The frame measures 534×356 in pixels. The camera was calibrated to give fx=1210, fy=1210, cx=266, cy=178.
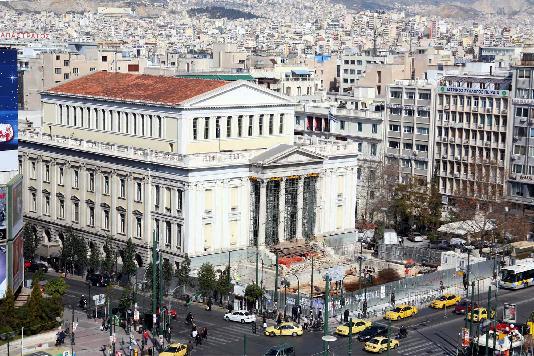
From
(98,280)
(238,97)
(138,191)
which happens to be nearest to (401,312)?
(98,280)

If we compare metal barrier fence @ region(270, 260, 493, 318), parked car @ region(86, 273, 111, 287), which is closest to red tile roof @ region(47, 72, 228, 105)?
parked car @ region(86, 273, 111, 287)

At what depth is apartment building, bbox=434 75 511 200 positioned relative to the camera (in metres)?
113

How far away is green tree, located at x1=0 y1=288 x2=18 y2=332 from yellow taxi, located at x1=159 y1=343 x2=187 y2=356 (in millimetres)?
9258

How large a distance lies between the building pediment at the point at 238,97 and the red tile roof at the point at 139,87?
27.4 inches

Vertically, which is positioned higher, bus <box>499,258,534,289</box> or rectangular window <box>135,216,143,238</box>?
rectangular window <box>135,216,143,238</box>

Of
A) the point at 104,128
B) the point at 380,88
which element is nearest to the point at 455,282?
the point at 104,128

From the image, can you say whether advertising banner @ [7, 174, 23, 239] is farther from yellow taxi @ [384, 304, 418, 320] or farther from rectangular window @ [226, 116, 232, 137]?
yellow taxi @ [384, 304, 418, 320]

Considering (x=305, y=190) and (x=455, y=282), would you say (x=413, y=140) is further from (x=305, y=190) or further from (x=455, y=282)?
(x=455, y=282)

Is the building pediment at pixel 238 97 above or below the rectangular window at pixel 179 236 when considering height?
above

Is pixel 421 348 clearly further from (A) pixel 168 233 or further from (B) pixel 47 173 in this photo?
(B) pixel 47 173

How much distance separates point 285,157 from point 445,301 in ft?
60.2

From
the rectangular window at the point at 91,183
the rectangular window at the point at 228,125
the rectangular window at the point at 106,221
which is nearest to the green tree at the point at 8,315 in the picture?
the rectangular window at the point at 106,221

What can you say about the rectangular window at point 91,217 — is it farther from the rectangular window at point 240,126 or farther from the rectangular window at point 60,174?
the rectangular window at point 240,126

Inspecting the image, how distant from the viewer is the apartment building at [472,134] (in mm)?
112688
